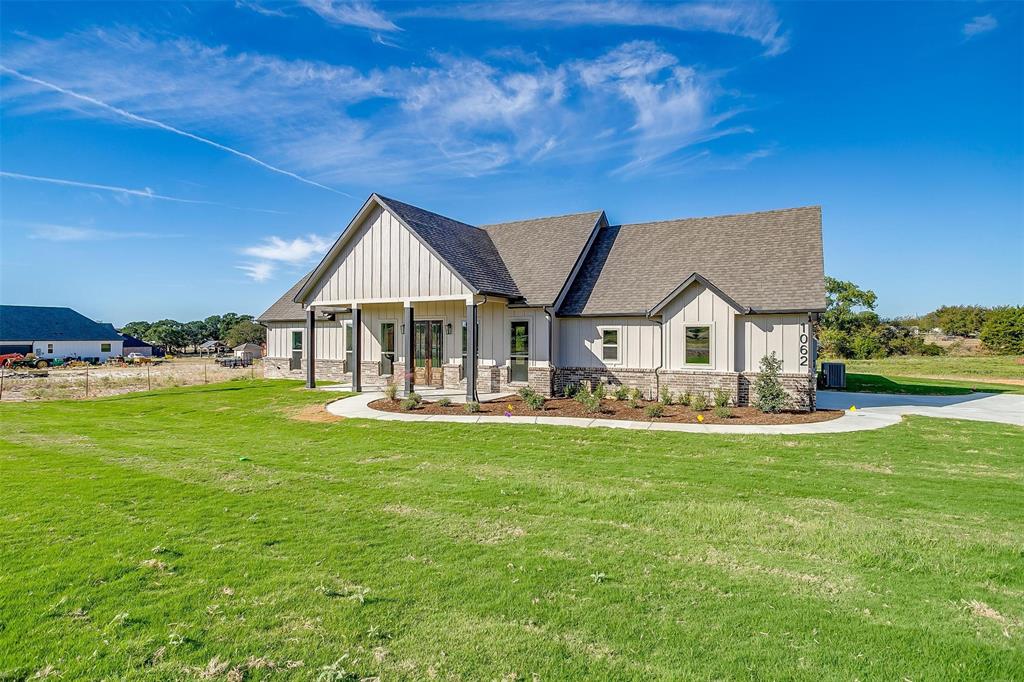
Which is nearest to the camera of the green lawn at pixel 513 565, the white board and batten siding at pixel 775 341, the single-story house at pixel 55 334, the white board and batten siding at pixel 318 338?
the green lawn at pixel 513 565

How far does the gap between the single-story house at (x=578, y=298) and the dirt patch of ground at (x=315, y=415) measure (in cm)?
332

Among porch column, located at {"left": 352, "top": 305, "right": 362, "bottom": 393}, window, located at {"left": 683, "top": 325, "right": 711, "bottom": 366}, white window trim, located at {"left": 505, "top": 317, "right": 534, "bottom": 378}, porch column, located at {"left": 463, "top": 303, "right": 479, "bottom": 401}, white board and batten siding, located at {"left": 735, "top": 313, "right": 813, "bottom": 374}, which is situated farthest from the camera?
porch column, located at {"left": 352, "top": 305, "right": 362, "bottom": 393}

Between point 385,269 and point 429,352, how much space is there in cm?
409

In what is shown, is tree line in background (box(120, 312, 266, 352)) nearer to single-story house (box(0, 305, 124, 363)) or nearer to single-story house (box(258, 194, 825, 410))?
single-story house (box(0, 305, 124, 363))

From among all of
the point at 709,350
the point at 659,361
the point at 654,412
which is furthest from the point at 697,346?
the point at 654,412

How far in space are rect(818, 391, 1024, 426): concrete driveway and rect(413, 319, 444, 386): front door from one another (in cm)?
1384

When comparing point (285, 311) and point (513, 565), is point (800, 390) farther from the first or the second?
point (285, 311)

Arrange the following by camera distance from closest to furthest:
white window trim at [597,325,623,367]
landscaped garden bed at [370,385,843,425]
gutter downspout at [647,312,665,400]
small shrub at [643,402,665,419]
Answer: landscaped garden bed at [370,385,843,425] < small shrub at [643,402,665,419] < gutter downspout at [647,312,665,400] < white window trim at [597,325,623,367]

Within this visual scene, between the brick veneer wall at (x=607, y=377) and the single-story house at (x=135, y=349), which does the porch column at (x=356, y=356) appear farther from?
the single-story house at (x=135, y=349)

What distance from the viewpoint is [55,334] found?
62.7 metres

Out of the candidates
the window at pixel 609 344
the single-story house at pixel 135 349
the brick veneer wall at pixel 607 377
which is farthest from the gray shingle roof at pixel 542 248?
the single-story house at pixel 135 349

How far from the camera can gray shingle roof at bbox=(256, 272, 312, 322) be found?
82.9 feet

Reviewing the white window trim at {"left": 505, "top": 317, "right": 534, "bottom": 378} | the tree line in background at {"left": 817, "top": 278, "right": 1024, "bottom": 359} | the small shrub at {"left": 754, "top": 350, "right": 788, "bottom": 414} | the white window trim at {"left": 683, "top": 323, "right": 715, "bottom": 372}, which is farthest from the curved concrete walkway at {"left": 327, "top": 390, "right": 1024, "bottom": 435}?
the tree line in background at {"left": 817, "top": 278, "right": 1024, "bottom": 359}

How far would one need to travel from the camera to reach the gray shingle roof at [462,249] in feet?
59.8
